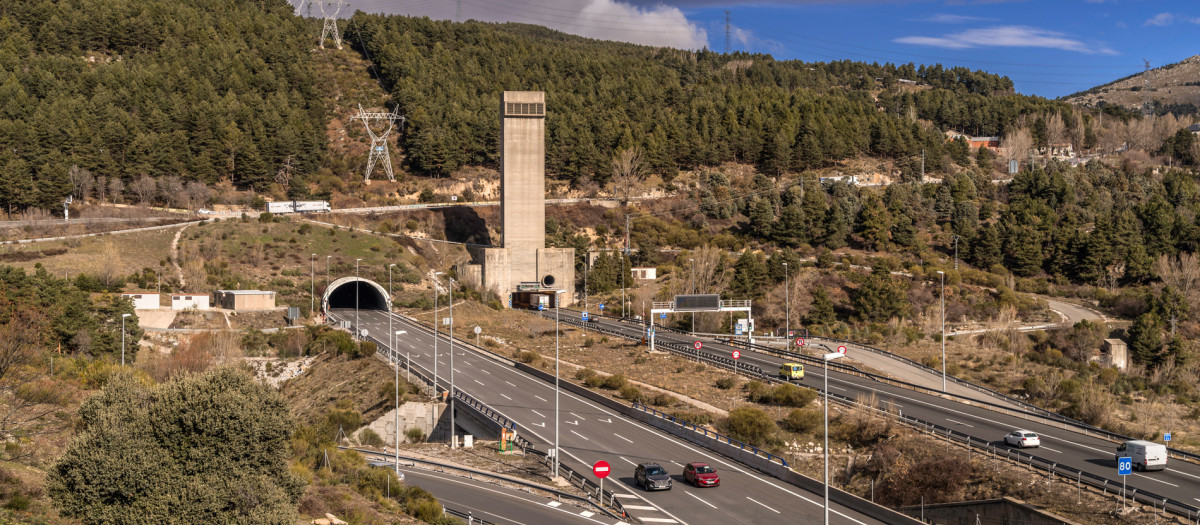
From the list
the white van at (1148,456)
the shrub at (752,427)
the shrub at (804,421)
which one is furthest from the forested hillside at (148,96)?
the white van at (1148,456)

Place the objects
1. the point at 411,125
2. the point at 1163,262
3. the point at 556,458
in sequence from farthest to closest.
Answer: the point at 411,125, the point at 1163,262, the point at 556,458

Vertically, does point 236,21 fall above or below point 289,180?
above

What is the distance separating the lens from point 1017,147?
497 ft

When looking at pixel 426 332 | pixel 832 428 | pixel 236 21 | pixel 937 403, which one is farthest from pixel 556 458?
pixel 236 21

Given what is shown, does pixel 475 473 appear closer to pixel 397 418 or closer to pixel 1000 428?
pixel 397 418

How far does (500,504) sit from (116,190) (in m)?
88.6

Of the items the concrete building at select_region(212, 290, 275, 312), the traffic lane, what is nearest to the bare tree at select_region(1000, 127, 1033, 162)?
the concrete building at select_region(212, 290, 275, 312)

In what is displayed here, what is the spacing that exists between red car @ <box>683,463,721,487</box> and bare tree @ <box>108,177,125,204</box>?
90.9 metres

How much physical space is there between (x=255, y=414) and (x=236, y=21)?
500ft

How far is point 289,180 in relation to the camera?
121 m

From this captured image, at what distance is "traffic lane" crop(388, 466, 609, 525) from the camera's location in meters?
31.8

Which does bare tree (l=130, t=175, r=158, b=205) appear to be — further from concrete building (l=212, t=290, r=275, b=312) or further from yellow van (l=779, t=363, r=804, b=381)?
yellow van (l=779, t=363, r=804, b=381)

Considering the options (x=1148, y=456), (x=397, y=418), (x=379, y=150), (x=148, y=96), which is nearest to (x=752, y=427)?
(x=1148, y=456)

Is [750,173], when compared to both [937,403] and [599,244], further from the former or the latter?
[937,403]
